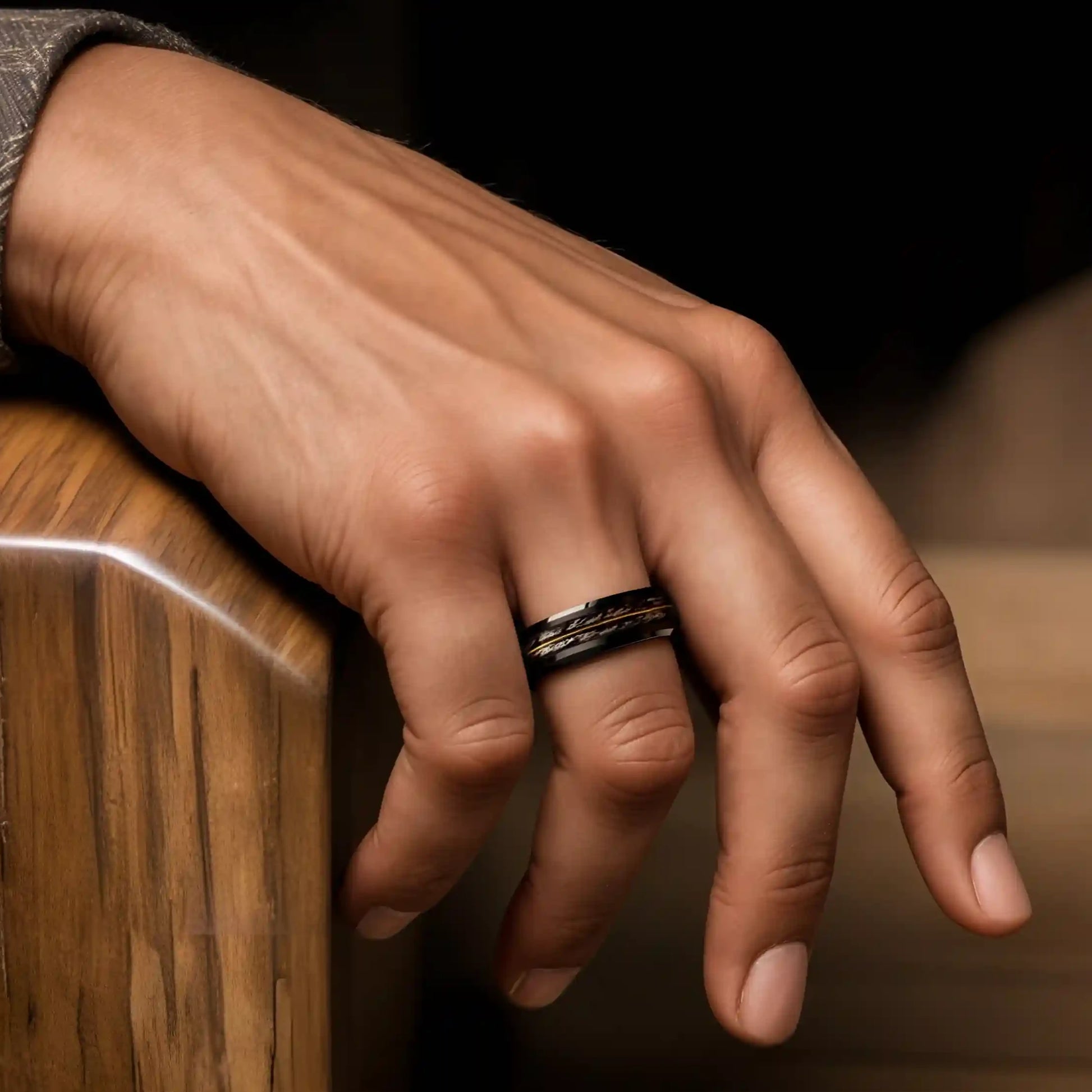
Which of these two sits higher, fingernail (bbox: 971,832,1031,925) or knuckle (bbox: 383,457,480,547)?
knuckle (bbox: 383,457,480,547)

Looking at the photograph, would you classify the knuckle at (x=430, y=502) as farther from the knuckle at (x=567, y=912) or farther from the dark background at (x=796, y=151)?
the dark background at (x=796, y=151)

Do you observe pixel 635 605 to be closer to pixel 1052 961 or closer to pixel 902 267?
pixel 1052 961

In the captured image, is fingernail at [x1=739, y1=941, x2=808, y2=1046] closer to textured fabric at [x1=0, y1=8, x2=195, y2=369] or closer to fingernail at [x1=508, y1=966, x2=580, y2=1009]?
fingernail at [x1=508, y1=966, x2=580, y2=1009]

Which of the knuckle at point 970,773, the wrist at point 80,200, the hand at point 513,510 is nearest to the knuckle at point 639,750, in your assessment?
the hand at point 513,510

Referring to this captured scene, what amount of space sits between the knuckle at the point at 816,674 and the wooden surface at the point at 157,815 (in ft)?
0.47

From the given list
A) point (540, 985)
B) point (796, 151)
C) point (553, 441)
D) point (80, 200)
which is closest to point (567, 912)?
point (540, 985)

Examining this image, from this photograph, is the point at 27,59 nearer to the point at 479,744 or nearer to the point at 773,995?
the point at 479,744

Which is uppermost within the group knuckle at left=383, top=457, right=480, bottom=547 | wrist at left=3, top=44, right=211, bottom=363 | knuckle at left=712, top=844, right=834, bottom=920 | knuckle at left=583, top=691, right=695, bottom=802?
wrist at left=3, top=44, right=211, bottom=363

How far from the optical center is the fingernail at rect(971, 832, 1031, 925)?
42cm

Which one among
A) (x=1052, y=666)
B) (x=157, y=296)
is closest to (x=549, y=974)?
(x=157, y=296)

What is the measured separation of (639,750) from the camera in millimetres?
369

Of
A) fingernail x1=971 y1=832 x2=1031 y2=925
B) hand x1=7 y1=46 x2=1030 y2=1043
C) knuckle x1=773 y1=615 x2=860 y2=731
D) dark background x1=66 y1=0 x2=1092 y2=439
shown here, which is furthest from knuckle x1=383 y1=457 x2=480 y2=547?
dark background x1=66 y1=0 x2=1092 y2=439

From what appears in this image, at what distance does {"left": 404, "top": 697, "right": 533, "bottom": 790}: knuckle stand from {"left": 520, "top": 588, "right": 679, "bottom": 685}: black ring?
0.02m

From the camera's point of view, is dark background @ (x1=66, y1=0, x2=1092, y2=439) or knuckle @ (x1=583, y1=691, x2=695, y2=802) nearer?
knuckle @ (x1=583, y1=691, x2=695, y2=802)
